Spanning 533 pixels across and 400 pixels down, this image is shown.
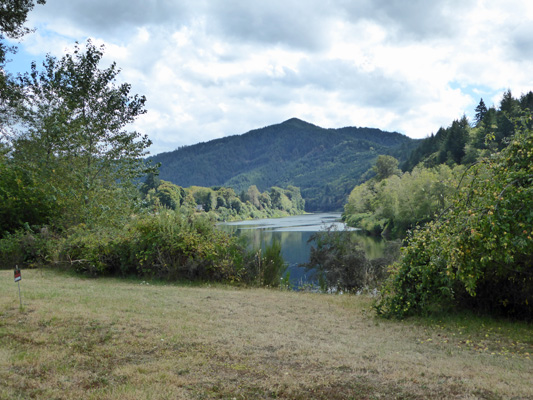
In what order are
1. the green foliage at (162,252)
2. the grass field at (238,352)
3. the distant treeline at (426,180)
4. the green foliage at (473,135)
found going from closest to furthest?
the grass field at (238,352), the green foliage at (162,252), the distant treeline at (426,180), the green foliage at (473,135)

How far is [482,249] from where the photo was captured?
6.92 meters

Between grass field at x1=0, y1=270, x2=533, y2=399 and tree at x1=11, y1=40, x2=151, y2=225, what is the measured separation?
11822mm

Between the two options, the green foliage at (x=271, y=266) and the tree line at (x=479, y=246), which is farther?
the green foliage at (x=271, y=266)

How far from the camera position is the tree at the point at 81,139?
69.0 ft

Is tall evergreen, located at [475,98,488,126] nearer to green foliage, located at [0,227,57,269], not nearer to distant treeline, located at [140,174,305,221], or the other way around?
distant treeline, located at [140,174,305,221]

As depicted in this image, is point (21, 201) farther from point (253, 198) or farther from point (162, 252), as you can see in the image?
point (253, 198)

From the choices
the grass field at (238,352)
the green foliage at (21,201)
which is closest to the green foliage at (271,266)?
the grass field at (238,352)

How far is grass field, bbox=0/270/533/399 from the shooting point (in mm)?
4672

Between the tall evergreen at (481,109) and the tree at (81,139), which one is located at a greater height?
the tall evergreen at (481,109)

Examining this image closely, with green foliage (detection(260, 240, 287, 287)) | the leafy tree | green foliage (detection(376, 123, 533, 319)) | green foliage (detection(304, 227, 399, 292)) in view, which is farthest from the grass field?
the leafy tree

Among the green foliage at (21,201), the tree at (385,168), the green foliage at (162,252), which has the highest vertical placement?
the tree at (385,168)

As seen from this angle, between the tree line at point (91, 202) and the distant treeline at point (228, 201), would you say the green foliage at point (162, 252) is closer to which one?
the tree line at point (91, 202)

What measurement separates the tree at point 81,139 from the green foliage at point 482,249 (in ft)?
51.8

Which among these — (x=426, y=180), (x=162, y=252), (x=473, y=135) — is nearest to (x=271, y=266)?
(x=162, y=252)
